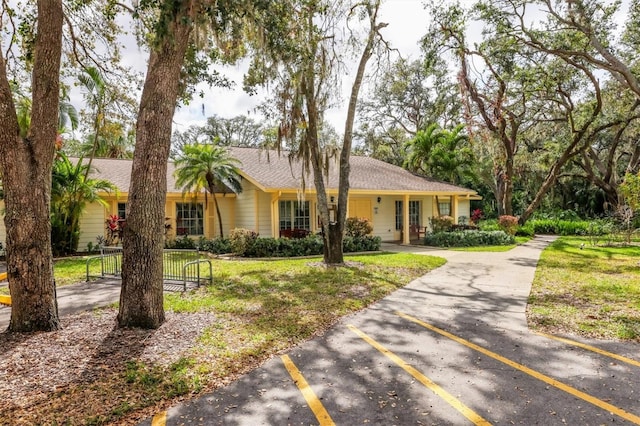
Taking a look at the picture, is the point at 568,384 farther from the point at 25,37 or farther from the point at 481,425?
the point at 25,37

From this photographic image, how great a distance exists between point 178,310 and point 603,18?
1542 cm

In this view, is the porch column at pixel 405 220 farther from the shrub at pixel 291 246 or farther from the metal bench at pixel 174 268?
the metal bench at pixel 174 268

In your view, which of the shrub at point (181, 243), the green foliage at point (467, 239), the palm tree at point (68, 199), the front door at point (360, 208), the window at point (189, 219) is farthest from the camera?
the front door at point (360, 208)

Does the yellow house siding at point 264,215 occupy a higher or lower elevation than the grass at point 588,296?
higher

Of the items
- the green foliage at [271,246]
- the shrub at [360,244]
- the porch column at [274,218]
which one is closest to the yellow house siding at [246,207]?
the porch column at [274,218]

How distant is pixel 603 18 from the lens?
13.5 metres

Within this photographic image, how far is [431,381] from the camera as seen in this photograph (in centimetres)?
409

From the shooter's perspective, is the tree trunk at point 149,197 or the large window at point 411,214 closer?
the tree trunk at point 149,197

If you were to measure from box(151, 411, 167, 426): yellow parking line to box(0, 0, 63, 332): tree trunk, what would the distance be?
117 inches

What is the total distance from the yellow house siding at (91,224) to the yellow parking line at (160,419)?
1461 centimetres

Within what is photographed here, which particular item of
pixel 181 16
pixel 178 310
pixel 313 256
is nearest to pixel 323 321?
pixel 178 310

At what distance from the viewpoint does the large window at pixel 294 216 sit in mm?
17500

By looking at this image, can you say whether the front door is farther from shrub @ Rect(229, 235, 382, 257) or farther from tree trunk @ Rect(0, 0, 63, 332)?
tree trunk @ Rect(0, 0, 63, 332)

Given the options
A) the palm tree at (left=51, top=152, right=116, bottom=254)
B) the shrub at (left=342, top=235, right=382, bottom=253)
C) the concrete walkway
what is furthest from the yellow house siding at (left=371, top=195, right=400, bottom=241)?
the concrete walkway
